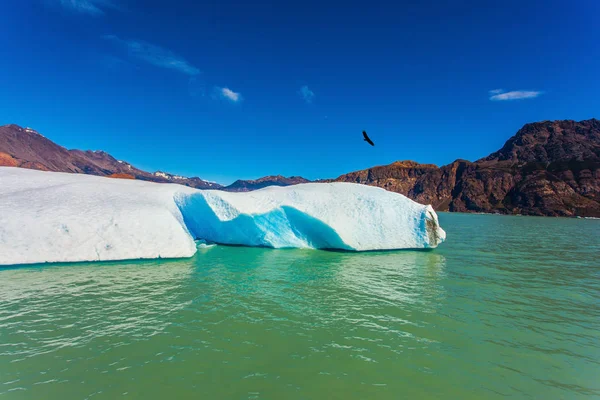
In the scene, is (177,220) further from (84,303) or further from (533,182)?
(533,182)

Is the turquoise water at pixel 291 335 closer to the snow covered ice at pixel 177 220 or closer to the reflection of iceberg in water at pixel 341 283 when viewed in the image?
the reflection of iceberg in water at pixel 341 283

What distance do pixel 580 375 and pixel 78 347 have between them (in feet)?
30.4

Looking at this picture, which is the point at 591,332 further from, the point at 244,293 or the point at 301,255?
the point at 301,255

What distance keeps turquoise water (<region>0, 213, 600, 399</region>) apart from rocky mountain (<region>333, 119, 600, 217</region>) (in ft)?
472

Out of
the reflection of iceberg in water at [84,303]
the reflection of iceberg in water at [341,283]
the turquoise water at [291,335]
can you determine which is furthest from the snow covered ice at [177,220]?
the reflection of iceberg in water at [341,283]

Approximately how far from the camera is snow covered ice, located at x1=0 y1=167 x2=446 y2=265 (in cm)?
1288

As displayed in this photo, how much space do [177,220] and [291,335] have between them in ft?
39.6

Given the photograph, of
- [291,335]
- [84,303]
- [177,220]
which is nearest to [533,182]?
[177,220]

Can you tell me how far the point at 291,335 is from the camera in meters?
6.64

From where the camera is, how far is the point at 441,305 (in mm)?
8812

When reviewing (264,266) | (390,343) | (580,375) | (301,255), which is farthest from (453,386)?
(301,255)

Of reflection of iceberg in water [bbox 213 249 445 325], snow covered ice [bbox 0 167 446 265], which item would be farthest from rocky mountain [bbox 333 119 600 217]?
reflection of iceberg in water [bbox 213 249 445 325]

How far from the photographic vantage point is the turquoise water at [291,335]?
4879mm

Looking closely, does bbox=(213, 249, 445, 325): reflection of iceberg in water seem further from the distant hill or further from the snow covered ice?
the distant hill
